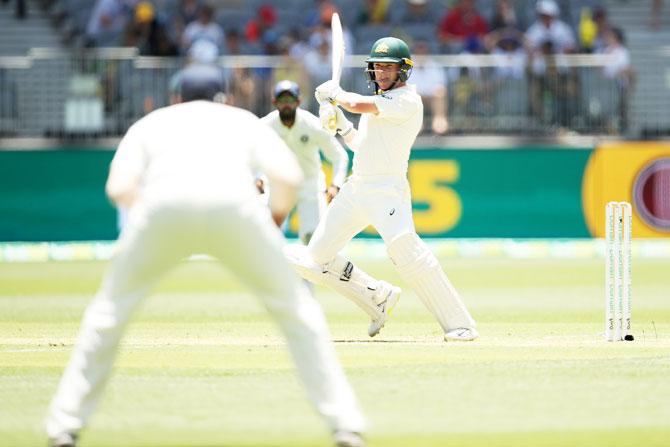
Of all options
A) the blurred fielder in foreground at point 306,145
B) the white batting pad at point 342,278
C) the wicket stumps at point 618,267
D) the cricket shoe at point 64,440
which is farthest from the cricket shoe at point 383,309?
the cricket shoe at point 64,440

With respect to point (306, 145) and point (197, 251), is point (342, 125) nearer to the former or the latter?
point (306, 145)

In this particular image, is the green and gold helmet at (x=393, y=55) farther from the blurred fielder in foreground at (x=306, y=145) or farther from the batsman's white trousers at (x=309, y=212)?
the batsman's white trousers at (x=309, y=212)

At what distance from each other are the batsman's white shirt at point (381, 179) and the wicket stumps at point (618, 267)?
1.35m

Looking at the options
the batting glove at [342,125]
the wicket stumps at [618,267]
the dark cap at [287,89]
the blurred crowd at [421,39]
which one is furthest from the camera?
the blurred crowd at [421,39]

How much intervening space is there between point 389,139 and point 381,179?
11.1 inches

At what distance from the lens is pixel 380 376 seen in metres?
8.50

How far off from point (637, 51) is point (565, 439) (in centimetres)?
1702

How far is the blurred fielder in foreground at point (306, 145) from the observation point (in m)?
12.9

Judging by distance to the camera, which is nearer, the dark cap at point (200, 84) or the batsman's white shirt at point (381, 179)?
the dark cap at point (200, 84)

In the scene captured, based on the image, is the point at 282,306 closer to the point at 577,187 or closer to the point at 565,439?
the point at 565,439

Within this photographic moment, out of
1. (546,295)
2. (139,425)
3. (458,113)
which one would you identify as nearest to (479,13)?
(458,113)

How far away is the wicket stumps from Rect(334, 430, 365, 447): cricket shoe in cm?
397

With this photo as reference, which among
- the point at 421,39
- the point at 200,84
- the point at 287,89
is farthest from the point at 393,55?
the point at 421,39

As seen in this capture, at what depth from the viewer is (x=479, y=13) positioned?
23.0 metres
